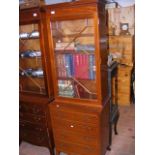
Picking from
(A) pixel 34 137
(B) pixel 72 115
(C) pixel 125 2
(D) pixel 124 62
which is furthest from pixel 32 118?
(C) pixel 125 2

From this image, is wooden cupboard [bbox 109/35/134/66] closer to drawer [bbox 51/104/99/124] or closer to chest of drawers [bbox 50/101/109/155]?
chest of drawers [bbox 50/101/109/155]

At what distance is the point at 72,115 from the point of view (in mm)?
1979

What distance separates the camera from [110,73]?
7.18 ft

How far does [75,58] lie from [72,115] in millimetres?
601

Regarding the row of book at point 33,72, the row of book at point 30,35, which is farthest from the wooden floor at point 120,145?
the row of book at point 30,35

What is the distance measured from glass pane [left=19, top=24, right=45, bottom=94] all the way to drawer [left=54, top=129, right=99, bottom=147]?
51 centimetres

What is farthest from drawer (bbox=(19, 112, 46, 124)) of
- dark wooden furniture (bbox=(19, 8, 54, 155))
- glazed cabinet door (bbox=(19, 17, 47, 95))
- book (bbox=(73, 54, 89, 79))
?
book (bbox=(73, 54, 89, 79))

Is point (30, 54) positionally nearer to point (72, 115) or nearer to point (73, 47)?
point (73, 47)

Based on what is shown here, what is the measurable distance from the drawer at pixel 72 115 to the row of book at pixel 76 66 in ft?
1.21

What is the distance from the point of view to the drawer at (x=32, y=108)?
2130 mm

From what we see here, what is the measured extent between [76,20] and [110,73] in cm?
71

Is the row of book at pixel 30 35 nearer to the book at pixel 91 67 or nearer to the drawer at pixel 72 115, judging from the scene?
the book at pixel 91 67

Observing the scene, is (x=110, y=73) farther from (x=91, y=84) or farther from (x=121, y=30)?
(x=121, y=30)
